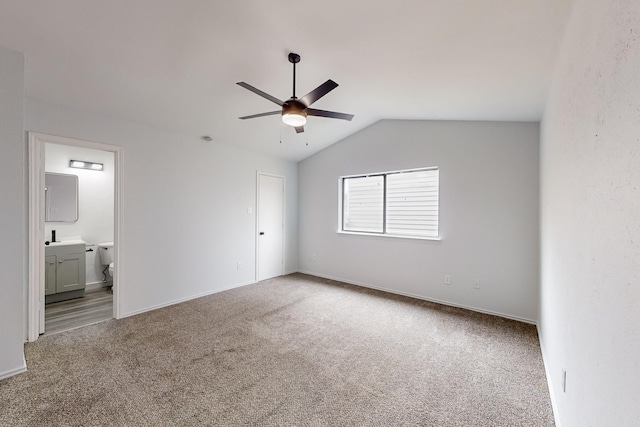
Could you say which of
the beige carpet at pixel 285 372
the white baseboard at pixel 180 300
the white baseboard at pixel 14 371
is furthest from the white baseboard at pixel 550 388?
the white baseboard at pixel 180 300

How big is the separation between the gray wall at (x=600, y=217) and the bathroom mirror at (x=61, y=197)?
600cm

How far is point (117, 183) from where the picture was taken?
3287mm

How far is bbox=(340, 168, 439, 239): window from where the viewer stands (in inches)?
162

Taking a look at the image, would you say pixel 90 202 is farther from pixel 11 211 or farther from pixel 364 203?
pixel 364 203

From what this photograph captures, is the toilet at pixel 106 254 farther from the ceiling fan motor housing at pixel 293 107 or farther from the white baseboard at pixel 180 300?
the ceiling fan motor housing at pixel 293 107

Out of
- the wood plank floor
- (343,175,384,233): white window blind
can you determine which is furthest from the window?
the wood plank floor

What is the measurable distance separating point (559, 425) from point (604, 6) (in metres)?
2.18

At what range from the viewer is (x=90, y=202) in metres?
4.59

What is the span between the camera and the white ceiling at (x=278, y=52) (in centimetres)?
179

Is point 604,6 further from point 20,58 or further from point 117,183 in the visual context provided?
point 117,183

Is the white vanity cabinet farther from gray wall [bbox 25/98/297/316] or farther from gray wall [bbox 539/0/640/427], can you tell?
gray wall [bbox 539/0/640/427]

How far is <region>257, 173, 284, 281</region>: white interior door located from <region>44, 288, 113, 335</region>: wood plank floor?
2.26m

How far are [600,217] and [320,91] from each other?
6.03 feet

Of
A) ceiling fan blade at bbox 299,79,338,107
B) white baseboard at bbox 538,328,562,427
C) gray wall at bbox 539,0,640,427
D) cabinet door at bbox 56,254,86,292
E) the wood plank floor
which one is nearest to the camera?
gray wall at bbox 539,0,640,427
